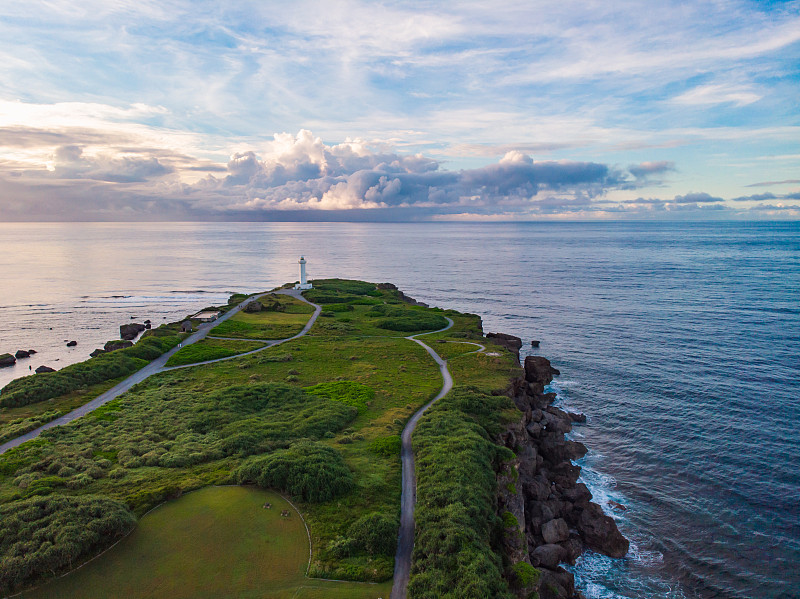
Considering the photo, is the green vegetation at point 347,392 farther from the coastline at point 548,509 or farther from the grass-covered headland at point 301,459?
the coastline at point 548,509

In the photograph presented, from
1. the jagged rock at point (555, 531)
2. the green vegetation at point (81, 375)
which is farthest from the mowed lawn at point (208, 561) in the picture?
the green vegetation at point (81, 375)

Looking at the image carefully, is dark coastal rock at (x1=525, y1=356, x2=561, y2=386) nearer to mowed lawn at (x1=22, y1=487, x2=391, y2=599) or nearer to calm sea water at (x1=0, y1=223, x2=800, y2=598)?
calm sea water at (x1=0, y1=223, x2=800, y2=598)

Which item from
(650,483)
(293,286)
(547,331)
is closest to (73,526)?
(650,483)

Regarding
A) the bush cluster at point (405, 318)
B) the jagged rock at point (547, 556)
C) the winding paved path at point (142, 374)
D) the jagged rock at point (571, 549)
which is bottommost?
the jagged rock at point (571, 549)

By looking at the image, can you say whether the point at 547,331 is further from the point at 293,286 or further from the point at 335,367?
the point at 293,286

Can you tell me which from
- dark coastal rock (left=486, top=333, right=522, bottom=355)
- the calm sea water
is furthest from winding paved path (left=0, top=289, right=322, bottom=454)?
dark coastal rock (left=486, top=333, right=522, bottom=355)

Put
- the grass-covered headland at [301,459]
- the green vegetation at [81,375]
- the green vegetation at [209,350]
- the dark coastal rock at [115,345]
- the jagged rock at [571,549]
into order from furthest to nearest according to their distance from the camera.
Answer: the dark coastal rock at [115,345] → the green vegetation at [209,350] → the green vegetation at [81,375] → the jagged rock at [571,549] → the grass-covered headland at [301,459]

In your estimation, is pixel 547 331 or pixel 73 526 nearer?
pixel 73 526
